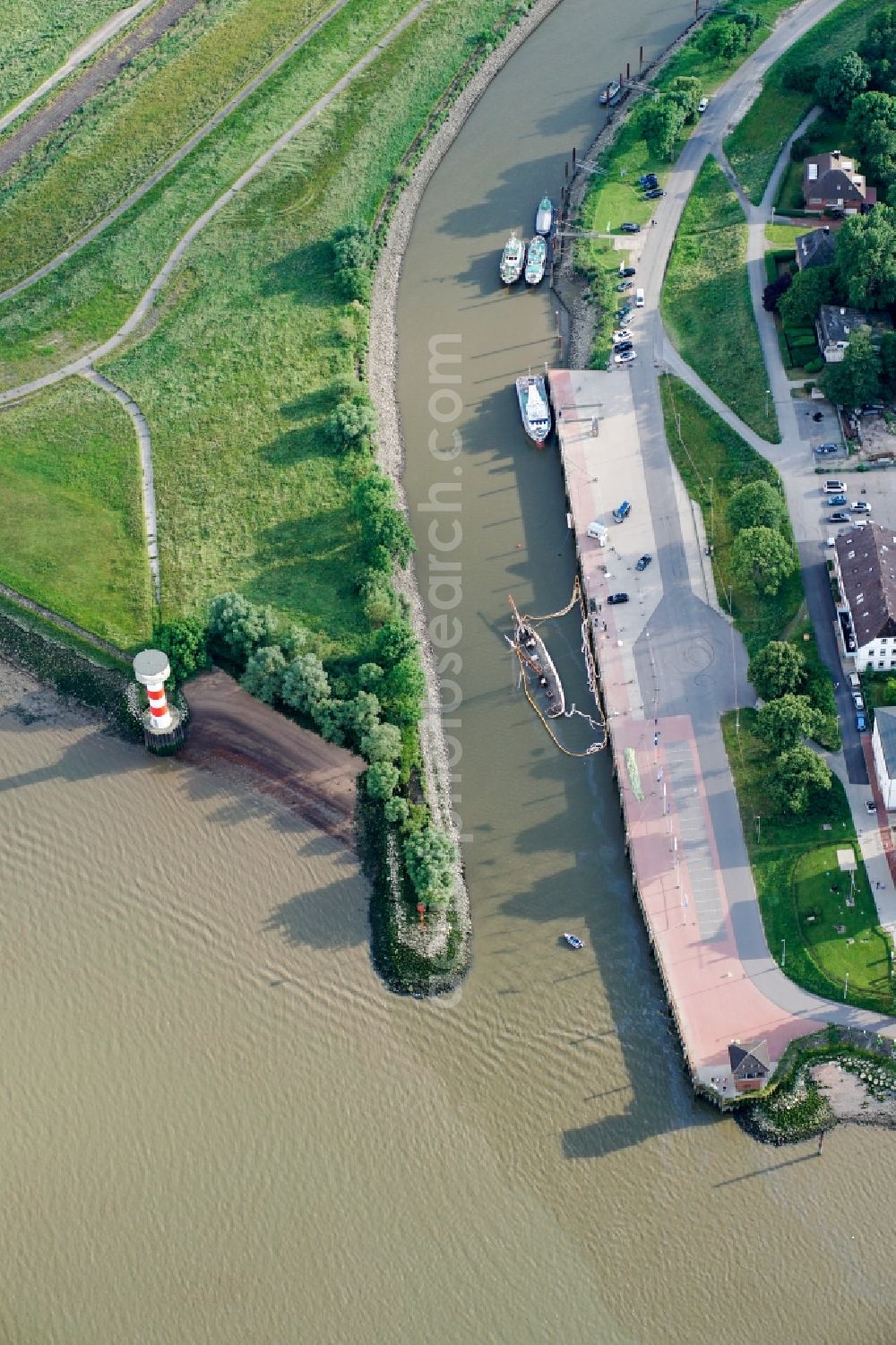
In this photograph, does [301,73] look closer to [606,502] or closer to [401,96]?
[401,96]

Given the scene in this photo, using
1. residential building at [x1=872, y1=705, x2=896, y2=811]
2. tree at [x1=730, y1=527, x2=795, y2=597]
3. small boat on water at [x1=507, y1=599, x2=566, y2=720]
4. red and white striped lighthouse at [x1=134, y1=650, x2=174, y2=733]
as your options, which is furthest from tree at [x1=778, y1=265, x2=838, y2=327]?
red and white striped lighthouse at [x1=134, y1=650, x2=174, y2=733]

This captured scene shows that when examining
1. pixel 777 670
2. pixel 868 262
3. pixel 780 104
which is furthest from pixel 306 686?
pixel 780 104

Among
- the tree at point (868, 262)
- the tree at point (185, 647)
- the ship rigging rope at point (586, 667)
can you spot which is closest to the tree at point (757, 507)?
the ship rigging rope at point (586, 667)

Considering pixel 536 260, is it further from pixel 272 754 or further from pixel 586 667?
pixel 272 754

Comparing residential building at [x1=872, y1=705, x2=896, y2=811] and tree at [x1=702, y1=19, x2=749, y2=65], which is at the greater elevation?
tree at [x1=702, y1=19, x2=749, y2=65]

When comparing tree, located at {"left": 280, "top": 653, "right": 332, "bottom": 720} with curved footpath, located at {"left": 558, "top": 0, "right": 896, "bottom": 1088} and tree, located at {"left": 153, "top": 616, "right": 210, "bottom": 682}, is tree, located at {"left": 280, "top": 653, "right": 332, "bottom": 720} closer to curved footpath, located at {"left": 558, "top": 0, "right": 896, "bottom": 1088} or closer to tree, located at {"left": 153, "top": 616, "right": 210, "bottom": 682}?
tree, located at {"left": 153, "top": 616, "right": 210, "bottom": 682}
